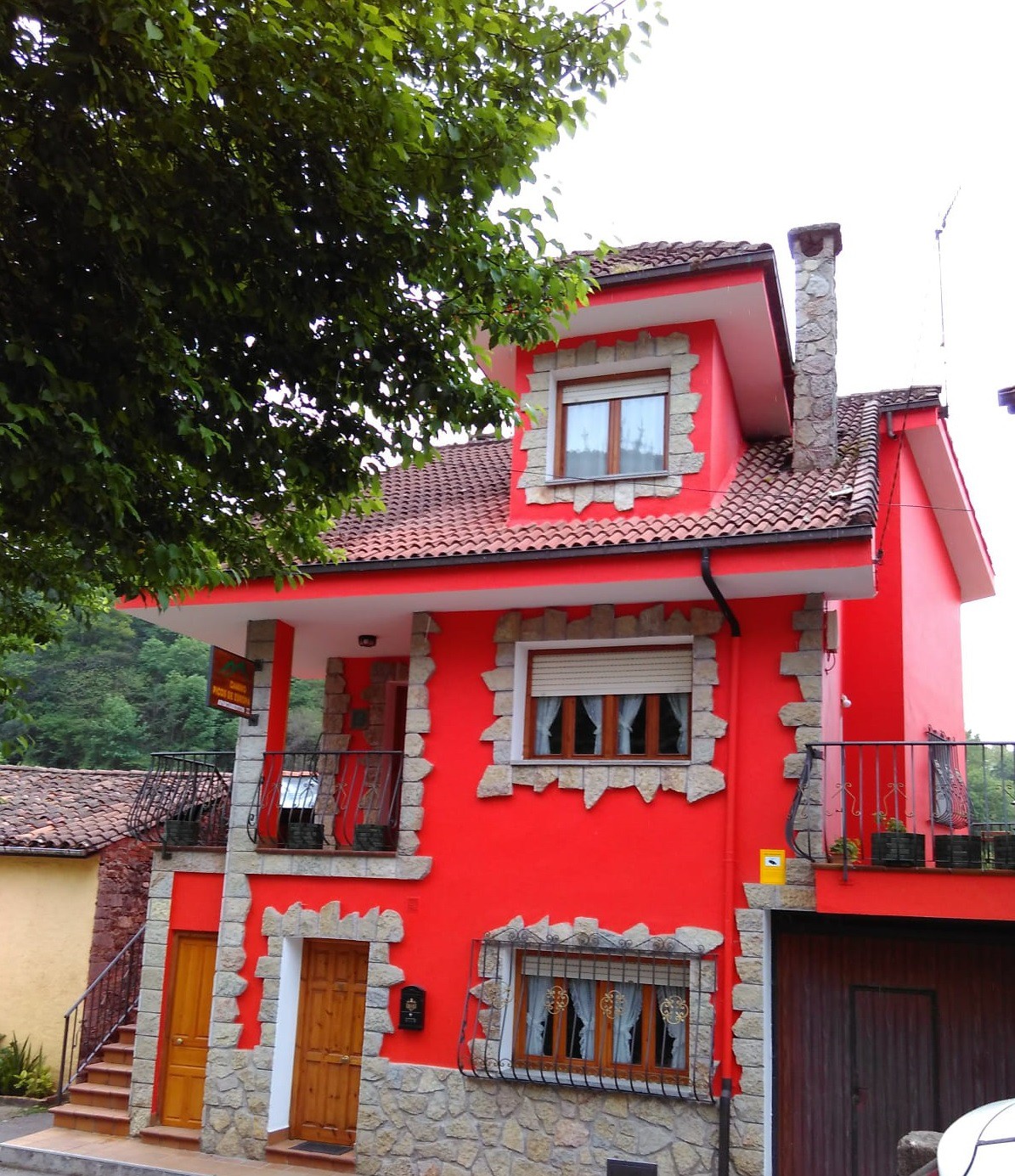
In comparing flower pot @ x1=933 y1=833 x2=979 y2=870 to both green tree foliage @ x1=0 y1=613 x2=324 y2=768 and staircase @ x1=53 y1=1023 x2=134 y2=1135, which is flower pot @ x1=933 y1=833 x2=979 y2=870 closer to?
staircase @ x1=53 y1=1023 x2=134 y2=1135

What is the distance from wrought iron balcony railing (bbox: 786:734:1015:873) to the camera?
866cm

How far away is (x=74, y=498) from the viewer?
19.6 feet

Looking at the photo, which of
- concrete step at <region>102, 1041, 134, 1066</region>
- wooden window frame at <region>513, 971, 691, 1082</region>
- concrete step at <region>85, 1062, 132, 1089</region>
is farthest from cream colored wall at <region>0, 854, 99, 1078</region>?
wooden window frame at <region>513, 971, 691, 1082</region>

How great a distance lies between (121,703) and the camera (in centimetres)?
3653

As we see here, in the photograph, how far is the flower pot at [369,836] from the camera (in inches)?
428

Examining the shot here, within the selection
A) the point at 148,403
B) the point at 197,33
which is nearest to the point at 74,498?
the point at 148,403

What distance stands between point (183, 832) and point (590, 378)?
593 cm

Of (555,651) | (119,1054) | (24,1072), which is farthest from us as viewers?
(24,1072)

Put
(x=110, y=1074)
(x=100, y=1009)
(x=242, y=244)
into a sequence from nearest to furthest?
(x=242, y=244), (x=110, y=1074), (x=100, y=1009)

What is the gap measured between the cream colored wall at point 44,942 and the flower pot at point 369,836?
5696mm

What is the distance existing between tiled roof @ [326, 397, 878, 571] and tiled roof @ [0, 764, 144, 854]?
6170 mm

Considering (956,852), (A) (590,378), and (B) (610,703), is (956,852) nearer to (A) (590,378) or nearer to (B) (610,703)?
(B) (610,703)

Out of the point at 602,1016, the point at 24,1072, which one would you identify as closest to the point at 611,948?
the point at 602,1016

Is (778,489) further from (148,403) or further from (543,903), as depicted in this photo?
(148,403)
